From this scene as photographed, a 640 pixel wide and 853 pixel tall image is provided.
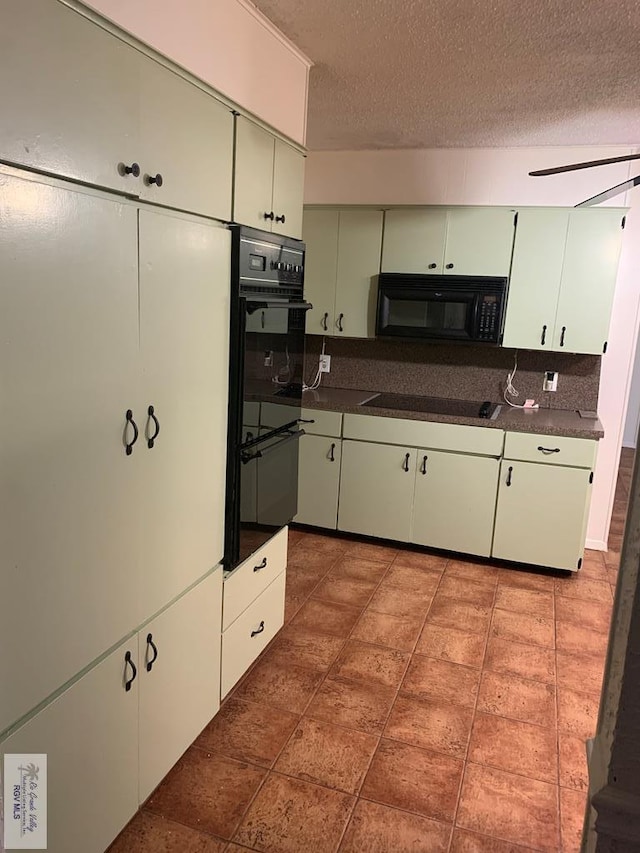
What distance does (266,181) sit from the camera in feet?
7.36

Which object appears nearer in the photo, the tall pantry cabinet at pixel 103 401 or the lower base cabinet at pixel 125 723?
the tall pantry cabinet at pixel 103 401

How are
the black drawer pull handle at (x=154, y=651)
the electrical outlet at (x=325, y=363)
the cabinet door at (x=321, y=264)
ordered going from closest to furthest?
the black drawer pull handle at (x=154, y=651), the cabinet door at (x=321, y=264), the electrical outlet at (x=325, y=363)

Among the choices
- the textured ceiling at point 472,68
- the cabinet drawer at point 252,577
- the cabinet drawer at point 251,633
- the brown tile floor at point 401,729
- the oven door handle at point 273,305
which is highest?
the textured ceiling at point 472,68

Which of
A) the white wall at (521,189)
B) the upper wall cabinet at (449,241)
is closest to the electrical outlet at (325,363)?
the upper wall cabinet at (449,241)

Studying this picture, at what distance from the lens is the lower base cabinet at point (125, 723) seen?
4.93ft


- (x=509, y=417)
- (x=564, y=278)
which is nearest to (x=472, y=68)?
(x=564, y=278)

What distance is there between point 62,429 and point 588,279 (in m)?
3.21

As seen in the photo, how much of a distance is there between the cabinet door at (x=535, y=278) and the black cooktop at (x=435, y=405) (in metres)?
0.44

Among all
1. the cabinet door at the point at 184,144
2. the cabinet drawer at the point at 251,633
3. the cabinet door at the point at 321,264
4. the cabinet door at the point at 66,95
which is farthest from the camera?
the cabinet door at the point at 321,264

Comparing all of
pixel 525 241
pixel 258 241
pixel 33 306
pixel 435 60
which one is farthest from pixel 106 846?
pixel 525 241

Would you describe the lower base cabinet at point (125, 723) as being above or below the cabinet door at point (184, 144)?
below

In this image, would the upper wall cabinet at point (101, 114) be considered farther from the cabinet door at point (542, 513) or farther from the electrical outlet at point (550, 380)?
the electrical outlet at point (550, 380)

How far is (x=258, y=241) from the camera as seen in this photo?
220 cm

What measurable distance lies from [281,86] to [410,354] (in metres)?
2.30
